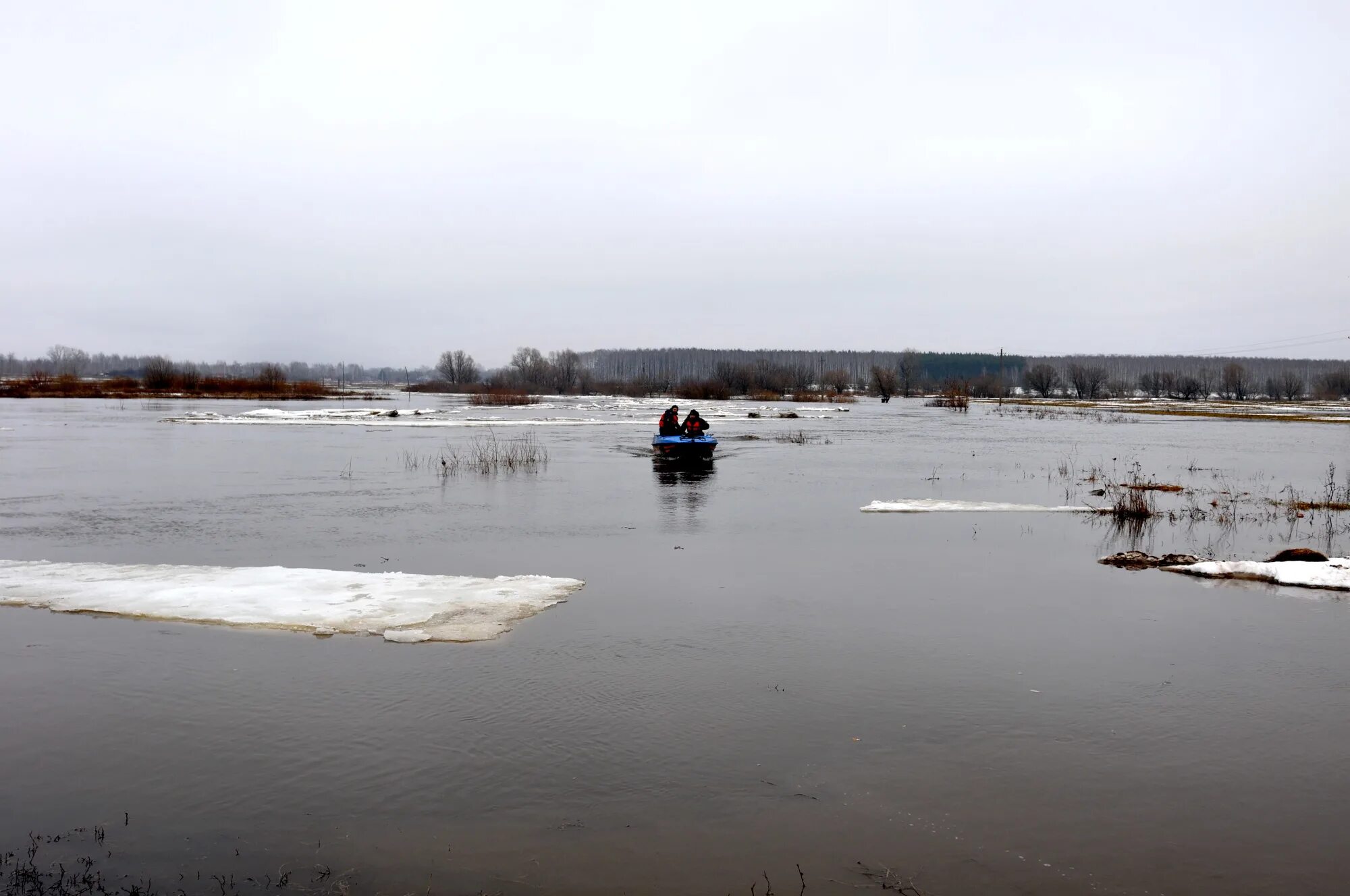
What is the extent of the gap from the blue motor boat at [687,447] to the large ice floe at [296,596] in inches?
634

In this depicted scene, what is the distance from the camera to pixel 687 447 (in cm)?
2680

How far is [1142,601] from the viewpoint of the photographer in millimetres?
10109

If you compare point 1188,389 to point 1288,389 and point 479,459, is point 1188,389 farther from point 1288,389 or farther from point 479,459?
point 479,459

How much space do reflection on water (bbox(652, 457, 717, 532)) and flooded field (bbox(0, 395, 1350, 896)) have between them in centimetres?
47

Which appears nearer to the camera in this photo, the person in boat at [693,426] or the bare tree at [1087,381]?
the person in boat at [693,426]

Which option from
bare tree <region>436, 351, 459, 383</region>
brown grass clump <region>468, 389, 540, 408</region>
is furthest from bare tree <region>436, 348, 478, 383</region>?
brown grass clump <region>468, 389, 540, 408</region>

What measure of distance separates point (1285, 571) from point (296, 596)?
11.2 m

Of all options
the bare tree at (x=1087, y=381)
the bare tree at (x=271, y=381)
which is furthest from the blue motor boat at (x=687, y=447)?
the bare tree at (x=1087, y=381)

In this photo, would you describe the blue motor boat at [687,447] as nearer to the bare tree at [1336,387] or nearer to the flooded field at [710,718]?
the flooded field at [710,718]

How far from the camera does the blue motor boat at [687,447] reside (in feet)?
87.2

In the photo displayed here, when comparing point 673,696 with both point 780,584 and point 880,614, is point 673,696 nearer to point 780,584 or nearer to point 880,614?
point 880,614

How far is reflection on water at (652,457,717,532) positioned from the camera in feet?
50.7

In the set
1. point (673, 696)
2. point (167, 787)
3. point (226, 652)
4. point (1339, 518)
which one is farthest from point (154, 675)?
point (1339, 518)

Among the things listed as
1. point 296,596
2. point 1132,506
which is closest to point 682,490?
point 1132,506
